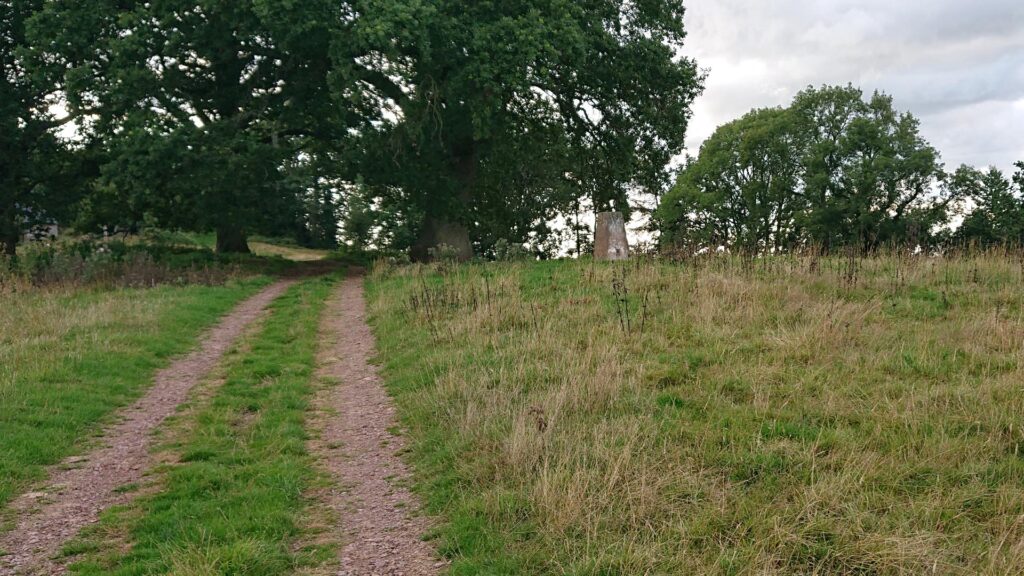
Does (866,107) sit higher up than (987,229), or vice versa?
(866,107)

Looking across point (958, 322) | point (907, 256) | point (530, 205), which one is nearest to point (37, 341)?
point (958, 322)

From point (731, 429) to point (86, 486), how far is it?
6063 millimetres

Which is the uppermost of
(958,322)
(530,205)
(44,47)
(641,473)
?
(44,47)

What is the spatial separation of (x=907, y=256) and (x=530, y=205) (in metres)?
27.1

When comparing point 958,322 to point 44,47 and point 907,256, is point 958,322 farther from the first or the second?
point 44,47

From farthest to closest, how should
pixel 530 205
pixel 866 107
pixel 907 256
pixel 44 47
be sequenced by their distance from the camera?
1. pixel 866 107
2. pixel 530 205
3. pixel 44 47
4. pixel 907 256

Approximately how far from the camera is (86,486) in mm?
6785

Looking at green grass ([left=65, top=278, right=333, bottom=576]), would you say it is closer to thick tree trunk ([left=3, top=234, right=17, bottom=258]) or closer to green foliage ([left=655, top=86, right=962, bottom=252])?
thick tree trunk ([left=3, top=234, right=17, bottom=258])

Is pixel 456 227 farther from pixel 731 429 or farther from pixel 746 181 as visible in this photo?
pixel 746 181

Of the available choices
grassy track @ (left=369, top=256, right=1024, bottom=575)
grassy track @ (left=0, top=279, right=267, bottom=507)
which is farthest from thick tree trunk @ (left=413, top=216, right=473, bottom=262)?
grassy track @ (left=369, top=256, right=1024, bottom=575)

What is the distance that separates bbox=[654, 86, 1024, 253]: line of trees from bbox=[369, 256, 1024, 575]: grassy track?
30853 millimetres

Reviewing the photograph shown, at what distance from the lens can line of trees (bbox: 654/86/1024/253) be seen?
42.5 m

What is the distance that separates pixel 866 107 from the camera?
45.9 meters

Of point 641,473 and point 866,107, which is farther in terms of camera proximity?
point 866,107
